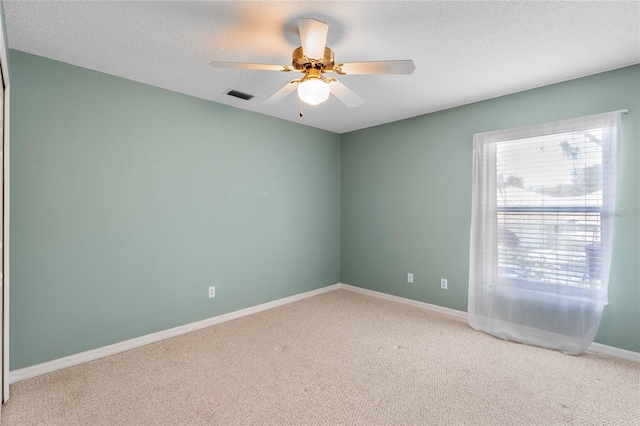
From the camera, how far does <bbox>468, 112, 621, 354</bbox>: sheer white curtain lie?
2.62 metres

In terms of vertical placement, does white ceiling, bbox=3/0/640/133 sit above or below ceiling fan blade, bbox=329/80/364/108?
above

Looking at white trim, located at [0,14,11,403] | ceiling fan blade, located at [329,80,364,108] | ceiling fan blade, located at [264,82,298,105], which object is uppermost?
ceiling fan blade, located at [264,82,298,105]

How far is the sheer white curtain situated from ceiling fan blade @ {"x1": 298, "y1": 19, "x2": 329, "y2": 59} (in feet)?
7.23

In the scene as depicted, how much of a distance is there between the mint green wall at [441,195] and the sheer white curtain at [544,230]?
0.13m

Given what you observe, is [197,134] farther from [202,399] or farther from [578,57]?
[578,57]

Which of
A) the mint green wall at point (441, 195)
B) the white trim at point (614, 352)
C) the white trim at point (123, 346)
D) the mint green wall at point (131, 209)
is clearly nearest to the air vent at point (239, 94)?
the mint green wall at point (131, 209)

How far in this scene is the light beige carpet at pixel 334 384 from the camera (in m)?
1.88

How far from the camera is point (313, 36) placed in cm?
170

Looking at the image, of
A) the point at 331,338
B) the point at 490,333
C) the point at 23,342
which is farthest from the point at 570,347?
the point at 23,342

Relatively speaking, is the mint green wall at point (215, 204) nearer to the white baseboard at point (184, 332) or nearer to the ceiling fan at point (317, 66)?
the white baseboard at point (184, 332)

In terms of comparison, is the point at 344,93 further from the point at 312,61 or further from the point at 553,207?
the point at 553,207

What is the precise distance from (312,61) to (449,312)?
3.04 metres

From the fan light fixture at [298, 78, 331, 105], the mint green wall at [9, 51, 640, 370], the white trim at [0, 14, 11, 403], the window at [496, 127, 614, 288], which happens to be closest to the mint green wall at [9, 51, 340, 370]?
the mint green wall at [9, 51, 640, 370]

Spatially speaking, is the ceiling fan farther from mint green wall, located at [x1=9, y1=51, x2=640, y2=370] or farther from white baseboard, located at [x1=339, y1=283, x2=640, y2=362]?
white baseboard, located at [x1=339, y1=283, x2=640, y2=362]
